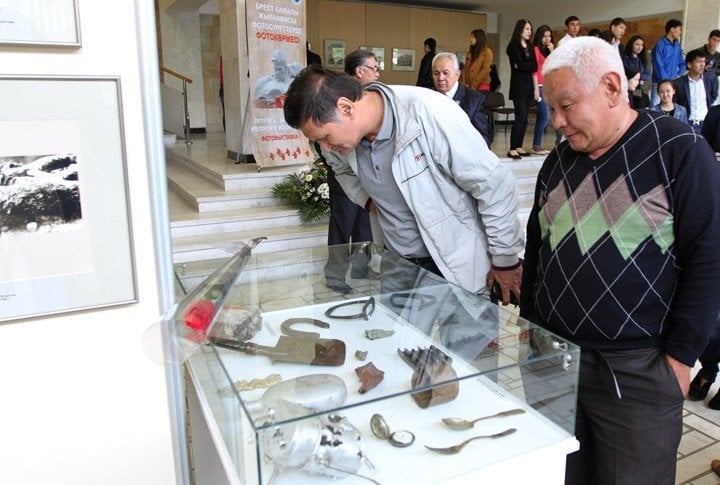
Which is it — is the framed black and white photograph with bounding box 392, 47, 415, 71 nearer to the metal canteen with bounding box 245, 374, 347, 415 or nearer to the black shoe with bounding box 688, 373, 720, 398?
the black shoe with bounding box 688, 373, 720, 398

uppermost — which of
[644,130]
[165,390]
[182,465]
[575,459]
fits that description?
[644,130]

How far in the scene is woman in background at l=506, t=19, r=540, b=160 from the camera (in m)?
7.22

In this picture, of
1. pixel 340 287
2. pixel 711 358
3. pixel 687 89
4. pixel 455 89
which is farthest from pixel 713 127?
pixel 340 287

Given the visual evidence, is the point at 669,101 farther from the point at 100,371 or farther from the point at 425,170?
the point at 100,371

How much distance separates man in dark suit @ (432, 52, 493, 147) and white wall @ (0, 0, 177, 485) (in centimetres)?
292

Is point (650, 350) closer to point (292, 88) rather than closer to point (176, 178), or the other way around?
point (292, 88)

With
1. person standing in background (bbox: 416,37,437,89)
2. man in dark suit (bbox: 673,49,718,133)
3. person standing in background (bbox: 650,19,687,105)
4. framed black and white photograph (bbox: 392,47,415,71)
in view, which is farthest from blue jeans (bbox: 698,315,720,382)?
framed black and white photograph (bbox: 392,47,415,71)

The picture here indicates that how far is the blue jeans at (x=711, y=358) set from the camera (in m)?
2.91

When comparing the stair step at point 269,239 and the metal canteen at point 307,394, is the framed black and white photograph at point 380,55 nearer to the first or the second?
the stair step at point 269,239

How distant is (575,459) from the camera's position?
1.85 m

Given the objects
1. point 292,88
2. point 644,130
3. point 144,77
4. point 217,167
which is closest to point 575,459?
point 644,130

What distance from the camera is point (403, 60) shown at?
1559 centimetres

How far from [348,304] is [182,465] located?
85cm

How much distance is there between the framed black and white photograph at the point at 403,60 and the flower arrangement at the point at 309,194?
9936 millimetres
